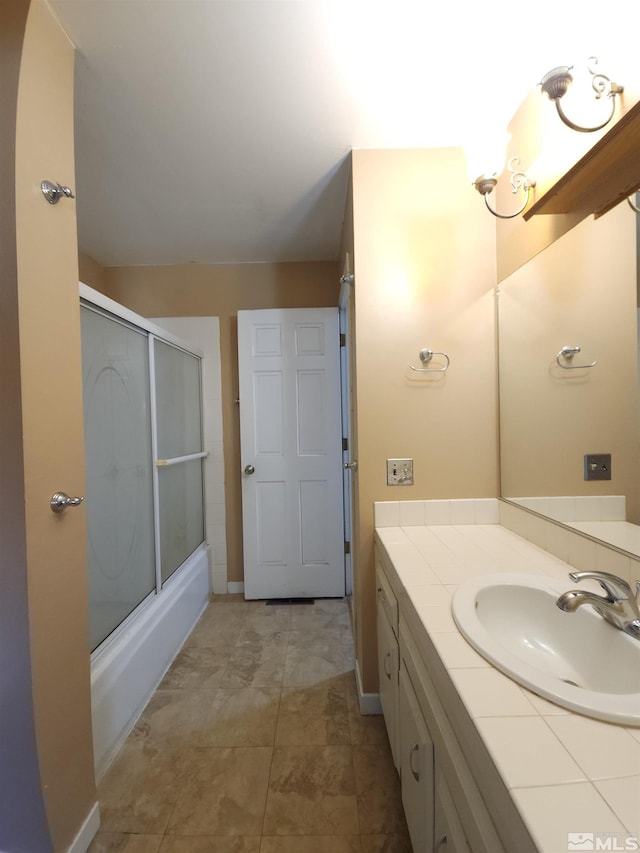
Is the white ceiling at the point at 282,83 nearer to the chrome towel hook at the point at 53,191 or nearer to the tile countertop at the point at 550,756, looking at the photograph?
the chrome towel hook at the point at 53,191

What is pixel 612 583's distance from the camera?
689 mm

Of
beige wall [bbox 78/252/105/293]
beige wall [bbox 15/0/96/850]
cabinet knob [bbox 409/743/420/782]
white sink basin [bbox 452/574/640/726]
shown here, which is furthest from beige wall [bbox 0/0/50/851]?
beige wall [bbox 78/252/105/293]

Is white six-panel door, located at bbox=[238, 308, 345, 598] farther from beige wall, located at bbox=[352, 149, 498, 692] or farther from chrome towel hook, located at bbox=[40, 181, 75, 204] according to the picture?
chrome towel hook, located at bbox=[40, 181, 75, 204]

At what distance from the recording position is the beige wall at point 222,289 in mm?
2457

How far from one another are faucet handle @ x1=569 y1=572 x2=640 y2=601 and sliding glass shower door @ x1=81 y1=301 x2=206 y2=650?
144 centimetres

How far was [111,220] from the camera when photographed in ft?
6.33

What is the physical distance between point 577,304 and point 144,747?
2.15 m

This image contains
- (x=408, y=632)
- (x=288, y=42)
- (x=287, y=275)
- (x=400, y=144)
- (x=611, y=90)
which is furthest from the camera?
(x=287, y=275)

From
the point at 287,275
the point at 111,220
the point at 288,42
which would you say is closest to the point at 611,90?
the point at 288,42

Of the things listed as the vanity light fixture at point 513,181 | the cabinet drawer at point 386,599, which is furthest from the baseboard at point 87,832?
the vanity light fixture at point 513,181

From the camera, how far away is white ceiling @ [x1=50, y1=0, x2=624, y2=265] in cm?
95

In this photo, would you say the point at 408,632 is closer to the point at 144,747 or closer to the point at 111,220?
the point at 144,747

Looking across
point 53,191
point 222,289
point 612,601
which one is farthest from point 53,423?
point 222,289

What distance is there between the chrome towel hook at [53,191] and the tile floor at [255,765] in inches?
72.5
